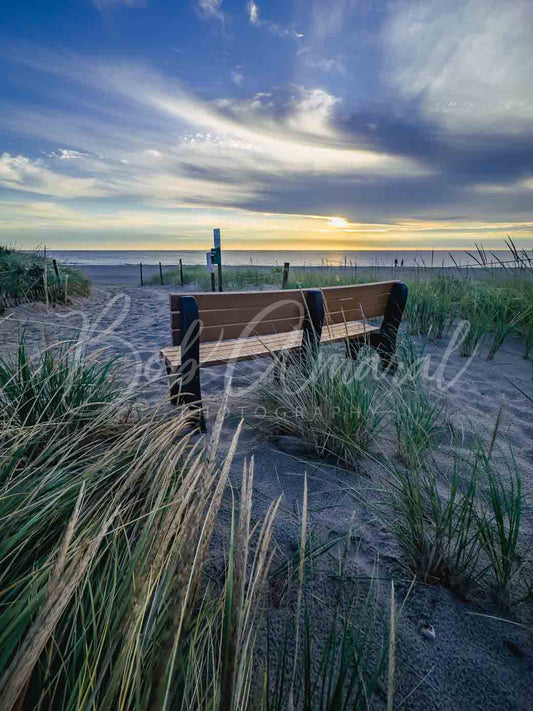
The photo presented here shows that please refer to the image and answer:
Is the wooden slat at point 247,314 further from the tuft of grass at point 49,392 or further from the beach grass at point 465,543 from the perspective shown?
the beach grass at point 465,543

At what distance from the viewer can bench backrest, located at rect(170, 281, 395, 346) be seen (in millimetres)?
2463

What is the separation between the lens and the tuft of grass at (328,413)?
2039 mm

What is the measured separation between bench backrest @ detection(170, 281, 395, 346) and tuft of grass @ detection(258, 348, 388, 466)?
555 millimetres

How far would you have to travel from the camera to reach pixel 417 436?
1.99 m

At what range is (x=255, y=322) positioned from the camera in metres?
2.72

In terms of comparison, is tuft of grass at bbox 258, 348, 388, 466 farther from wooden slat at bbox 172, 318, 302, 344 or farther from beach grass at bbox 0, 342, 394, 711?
beach grass at bbox 0, 342, 394, 711

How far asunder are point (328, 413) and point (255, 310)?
1013 millimetres

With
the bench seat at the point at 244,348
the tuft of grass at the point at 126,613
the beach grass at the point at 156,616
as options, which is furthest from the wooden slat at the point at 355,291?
the tuft of grass at the point at 126,613

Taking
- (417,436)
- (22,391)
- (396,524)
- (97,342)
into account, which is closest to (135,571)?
(396,524)

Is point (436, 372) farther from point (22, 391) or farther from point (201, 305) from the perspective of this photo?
point (22, 391)

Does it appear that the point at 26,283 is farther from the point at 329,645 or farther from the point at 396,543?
the point at 329,645

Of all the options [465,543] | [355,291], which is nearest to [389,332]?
[355,291]

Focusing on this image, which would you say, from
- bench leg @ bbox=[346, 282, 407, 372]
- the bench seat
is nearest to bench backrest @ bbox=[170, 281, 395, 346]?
the bench seat

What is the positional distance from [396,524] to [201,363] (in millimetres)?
1615
